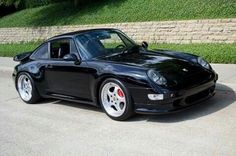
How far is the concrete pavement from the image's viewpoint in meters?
5.45

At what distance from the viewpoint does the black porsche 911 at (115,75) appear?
20.6 ft

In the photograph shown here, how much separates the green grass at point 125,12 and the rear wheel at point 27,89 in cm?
643

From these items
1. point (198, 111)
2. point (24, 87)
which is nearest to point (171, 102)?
point (198, 111)

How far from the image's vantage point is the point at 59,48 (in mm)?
8047

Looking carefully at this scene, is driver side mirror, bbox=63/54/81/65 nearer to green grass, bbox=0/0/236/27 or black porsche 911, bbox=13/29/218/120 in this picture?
black porsche 911, bbox=13/29/218/120

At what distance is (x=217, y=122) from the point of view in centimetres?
620

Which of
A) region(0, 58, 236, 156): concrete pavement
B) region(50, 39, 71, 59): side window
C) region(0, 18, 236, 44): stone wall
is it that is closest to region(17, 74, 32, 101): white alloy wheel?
region(0, 58, 236, 156): concrete pavement

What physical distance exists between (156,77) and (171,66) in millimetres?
483

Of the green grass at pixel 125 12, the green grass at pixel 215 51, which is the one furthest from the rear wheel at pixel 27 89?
the green grass at pixel 125 12

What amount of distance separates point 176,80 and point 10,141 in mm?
2570

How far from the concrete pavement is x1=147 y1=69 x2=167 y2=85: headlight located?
635 millimetres

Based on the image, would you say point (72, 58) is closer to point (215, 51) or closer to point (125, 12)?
point (215, 51)

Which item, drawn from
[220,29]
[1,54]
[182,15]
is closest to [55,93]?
[220,29]

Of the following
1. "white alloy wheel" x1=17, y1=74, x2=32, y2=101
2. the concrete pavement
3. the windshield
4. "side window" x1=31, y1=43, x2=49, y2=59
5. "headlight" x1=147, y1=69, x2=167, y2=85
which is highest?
the windshield
